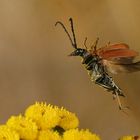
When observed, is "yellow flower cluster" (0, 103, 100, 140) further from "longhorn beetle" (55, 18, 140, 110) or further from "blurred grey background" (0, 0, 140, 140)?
"blurred grey background" (0, 0, 140, 140)

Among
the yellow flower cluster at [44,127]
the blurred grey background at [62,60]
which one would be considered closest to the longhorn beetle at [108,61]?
the yellow flower cluster at [44,127]

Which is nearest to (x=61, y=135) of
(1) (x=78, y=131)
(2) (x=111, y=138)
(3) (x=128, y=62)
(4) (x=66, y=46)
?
(1) (x=78, y=131)

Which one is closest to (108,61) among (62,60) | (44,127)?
(44,127)

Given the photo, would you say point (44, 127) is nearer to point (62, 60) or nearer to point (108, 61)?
point (108, 61)

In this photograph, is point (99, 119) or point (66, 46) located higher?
point (66, 46)

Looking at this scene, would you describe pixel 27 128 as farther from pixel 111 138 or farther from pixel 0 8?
pixel 0 8

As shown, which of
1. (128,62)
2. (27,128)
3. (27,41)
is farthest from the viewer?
(27,41)
